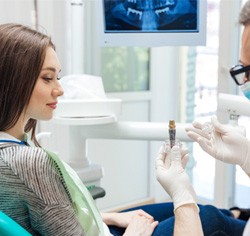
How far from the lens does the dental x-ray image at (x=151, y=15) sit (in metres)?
1.84

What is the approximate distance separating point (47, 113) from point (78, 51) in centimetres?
94

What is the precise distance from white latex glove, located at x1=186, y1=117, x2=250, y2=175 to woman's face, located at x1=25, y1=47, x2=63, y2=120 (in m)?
0.49

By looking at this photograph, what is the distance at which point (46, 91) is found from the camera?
113cm

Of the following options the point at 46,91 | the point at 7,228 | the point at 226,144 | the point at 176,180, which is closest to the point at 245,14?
the point at 226,144

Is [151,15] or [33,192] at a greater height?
[151,15]

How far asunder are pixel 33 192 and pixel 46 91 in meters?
0.30

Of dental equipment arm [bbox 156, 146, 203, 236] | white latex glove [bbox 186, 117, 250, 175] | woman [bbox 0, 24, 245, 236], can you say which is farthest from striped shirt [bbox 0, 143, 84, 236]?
white latex glove [bbox 186, 117, 250, 175]

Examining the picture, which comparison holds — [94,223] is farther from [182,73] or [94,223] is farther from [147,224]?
[182,73]

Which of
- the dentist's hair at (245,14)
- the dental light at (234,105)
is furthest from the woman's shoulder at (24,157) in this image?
the dental light at (234,105)

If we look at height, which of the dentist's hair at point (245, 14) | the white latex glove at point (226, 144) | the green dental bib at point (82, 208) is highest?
the dentist's hair at point (245, 14)

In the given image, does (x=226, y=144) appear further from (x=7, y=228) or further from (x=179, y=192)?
(x=7, y=228)

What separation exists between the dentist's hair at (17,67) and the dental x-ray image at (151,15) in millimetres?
836

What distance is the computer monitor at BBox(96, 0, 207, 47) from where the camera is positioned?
1.84 meters

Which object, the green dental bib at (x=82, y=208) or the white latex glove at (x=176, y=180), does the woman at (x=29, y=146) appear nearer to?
the green dental bib at (x=82, y=208)
